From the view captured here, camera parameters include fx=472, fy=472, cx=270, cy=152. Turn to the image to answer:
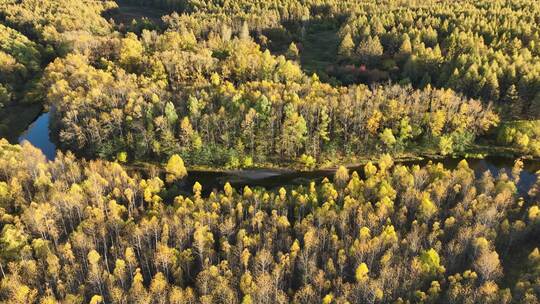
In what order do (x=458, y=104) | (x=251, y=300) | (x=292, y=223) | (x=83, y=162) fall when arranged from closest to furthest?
(x=251, y=300), (x=292, y=223), (x=83, y=162), (x=458, y=104)

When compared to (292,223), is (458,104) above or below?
above

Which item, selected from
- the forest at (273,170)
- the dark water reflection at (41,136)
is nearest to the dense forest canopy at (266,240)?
the forest at (273,170)

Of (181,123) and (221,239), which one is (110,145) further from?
(221,239)

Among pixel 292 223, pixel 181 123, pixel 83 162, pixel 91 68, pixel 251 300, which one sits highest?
pixel 91 68

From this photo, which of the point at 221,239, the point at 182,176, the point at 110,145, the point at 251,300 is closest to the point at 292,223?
the point at 221,239

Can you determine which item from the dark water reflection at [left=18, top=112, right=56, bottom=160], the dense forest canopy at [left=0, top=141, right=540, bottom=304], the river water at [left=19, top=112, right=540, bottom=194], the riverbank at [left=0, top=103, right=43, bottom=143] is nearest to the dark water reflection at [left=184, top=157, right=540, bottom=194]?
the river water at [left=19, top=112, right=540, bottom=194]

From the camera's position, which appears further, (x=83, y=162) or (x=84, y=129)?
(x=84, y=129)

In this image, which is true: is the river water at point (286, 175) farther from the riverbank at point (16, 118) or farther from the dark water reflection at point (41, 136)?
the riverbank at point (16, 118)
